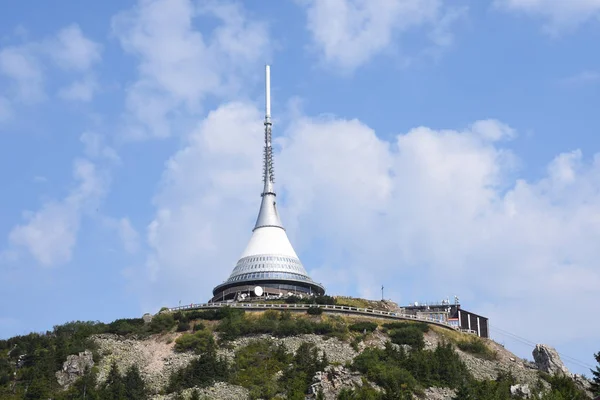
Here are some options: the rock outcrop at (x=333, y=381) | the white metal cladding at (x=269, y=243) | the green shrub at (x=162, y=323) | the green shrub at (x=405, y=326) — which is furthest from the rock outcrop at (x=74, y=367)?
the white metal cladding at (x=269, y=243)

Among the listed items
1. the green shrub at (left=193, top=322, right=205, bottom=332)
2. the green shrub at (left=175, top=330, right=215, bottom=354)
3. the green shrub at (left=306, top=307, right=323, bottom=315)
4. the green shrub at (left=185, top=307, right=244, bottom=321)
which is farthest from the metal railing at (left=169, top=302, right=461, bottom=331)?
the green shrub at (left=175, top=330, right=215, bottom=354)

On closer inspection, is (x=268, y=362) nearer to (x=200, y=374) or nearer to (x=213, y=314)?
(x=200, y=374)

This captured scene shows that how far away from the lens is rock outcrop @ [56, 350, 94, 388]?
234 ft

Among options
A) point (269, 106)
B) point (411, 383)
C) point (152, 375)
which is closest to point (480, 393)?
point (411, 383)

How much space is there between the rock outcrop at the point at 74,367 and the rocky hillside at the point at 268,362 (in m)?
0.07

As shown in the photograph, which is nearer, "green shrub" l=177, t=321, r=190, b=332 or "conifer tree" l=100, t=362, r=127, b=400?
"conifer tree" l=100, t=362, r=127, b=400

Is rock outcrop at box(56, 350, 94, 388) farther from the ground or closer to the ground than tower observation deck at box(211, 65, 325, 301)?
closer to the ground

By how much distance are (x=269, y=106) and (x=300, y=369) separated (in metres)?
41.8

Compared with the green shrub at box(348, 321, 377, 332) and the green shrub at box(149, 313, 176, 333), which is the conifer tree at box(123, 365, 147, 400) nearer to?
A: the green shrub at box(149, 313, 176, 333)

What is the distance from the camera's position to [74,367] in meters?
72.1

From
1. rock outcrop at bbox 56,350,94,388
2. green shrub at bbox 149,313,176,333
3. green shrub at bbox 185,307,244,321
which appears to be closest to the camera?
rock outcrop at bbox 56,350,94,388

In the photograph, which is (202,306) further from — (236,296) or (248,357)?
(248,357)

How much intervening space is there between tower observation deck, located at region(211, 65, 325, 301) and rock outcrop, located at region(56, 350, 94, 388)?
2071 cm

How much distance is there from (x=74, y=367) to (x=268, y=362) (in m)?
13.2
